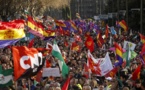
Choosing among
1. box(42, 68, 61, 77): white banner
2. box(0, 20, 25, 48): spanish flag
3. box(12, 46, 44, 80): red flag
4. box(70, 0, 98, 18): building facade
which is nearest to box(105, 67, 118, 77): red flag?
box(42, 68, 61, 77): white banner

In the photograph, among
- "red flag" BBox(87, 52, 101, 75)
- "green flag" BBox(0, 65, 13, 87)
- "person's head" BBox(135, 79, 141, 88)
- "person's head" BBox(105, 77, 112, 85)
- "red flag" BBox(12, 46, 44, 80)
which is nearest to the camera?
"red flag" BBox(12, 46, 44, 80)

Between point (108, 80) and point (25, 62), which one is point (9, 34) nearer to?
point (108, 80)

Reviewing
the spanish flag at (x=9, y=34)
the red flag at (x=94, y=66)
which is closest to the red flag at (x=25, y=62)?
the spanish flag at (x=9, y=34)

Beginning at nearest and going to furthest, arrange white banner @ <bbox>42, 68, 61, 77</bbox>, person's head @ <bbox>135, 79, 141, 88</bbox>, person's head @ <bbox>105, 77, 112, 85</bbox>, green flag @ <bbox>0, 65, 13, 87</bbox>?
green flag @ <bbox>0, 65, 13, 87</bbox>
person's head @ <bbox>135, 79, 141, 88</bbox>
person's head @ <bbox>105, 77, 112, 85</bbox>
white banner @ <bbox>42, 68, 61, 77</bbox>

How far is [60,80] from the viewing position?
39.2 ft

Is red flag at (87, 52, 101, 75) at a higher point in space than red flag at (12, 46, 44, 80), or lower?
lower

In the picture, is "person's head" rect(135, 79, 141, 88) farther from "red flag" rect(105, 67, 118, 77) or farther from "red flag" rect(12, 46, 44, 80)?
"red flag" rect(12, 46, 44, 80)

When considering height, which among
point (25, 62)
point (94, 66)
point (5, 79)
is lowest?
point (94, 66)

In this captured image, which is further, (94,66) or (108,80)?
(94,66)

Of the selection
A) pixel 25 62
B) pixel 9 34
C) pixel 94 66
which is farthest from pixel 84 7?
pixel 25 62

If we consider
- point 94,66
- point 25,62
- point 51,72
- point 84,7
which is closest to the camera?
point 25,62

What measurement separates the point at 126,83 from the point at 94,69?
2.34 metres

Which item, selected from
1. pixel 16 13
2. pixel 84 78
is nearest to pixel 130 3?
pixel 16 13

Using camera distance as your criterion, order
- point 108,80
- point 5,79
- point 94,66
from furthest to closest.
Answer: point 94,66, point 108,80, point 5,79
